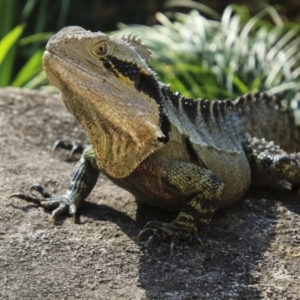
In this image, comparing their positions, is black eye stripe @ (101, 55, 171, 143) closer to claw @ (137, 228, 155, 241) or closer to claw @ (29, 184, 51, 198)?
claw @ (137, 228, 155, 241)

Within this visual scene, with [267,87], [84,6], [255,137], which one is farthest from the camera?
[84,6]

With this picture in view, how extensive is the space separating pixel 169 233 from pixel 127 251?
310 millimetres

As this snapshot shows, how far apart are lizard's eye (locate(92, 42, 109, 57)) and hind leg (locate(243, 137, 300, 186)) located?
174 cm

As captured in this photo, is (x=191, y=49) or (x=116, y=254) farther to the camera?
(x=191, y=49)

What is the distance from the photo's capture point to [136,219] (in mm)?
4320

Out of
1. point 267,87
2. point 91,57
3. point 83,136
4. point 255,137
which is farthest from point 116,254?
point 267,87

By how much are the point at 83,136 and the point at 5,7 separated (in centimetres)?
490

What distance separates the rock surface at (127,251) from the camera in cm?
339

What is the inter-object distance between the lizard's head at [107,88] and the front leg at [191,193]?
23 centimetres

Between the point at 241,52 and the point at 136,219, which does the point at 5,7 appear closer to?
the point at 241,52

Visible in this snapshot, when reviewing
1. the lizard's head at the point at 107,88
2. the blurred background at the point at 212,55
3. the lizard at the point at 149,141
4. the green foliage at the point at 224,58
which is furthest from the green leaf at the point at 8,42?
the lizard's head at the point at 107,88

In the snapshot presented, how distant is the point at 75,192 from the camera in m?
4.43

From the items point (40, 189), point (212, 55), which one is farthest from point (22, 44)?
point (40, 189)

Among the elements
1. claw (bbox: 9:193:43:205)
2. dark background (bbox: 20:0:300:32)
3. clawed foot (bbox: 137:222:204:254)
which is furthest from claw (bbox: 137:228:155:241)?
dark background (bbox: 20:0:300:32)
